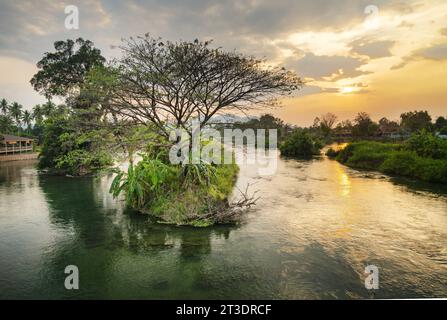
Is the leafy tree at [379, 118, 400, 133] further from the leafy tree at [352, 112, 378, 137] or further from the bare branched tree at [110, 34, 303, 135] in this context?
the bare branched tree at [110, 34, 303, 135]

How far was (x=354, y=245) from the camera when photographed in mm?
8719

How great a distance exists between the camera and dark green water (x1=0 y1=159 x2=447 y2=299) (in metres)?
6.38

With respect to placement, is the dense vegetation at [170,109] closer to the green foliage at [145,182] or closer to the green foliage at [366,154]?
the green foliage at [145,182]

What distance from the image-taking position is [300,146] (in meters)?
39.4

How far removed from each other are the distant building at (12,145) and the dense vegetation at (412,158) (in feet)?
137

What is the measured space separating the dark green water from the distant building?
1210 inches

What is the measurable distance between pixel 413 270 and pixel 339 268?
1.74 m

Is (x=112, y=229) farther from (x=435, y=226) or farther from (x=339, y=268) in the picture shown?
(x=435, y=226)

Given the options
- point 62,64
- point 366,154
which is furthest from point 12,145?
point 366,154

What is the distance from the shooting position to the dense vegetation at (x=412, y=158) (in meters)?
19.2

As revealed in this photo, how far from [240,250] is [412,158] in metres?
19.1

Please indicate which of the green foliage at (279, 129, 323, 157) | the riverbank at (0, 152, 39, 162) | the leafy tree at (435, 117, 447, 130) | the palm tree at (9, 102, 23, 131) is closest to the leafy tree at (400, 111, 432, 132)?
the leafy tree at (435, 117, 447, 130)

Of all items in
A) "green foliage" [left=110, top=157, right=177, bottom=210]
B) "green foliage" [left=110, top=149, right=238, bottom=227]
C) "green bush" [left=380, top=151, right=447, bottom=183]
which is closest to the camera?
"green foliage" [left=110, top=149, right=238, bottom=227]
